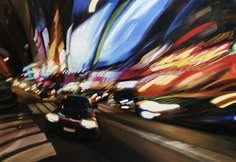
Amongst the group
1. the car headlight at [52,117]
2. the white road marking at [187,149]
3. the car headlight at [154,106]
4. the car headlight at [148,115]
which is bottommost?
the white road marking at [187,149]

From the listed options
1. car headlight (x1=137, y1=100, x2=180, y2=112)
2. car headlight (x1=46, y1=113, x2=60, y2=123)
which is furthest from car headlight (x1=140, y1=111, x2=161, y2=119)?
car headlight (x1=46, y1=113, x2=60, y2=123)

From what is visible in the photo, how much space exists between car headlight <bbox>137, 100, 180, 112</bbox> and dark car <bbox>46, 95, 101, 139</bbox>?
28cm

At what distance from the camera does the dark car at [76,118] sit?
1.67 metres

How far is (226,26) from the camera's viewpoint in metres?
1.28

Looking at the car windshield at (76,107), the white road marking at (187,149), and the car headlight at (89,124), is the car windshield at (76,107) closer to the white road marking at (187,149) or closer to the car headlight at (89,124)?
the car headlight at (89,124)

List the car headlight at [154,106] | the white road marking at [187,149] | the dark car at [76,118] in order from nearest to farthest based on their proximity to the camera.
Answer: the white road marking at [187,149], the car headlight at [154,106], the dark car at [76,118]

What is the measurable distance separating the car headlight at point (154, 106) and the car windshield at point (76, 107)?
13.3 inches

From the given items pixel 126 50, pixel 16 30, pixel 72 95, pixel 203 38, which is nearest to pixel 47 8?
pixel 16 30

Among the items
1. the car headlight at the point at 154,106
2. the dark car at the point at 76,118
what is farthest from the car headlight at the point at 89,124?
the car headlight at the point at 154,106

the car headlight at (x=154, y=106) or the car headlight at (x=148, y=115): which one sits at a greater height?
the car headlight at (x=154, y=106)

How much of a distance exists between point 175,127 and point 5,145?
0.90 metres

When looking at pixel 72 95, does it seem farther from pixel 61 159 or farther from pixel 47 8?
pixel 47 8

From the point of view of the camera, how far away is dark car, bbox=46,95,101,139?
167 centimetres

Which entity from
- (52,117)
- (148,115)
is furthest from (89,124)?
(148,115)
